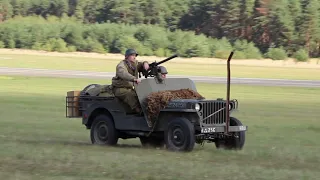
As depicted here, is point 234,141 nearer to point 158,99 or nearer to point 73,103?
point 158,99

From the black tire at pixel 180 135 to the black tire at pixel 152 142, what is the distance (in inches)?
46.4

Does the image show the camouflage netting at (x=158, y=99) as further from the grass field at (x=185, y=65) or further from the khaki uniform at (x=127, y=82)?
the grass field at (x=185, y=65)

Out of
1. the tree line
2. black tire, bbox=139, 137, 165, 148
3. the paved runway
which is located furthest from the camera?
the tree line

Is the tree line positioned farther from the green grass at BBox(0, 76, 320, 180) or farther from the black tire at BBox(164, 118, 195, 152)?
the black tire at BBox(164, 118, 195, 152)

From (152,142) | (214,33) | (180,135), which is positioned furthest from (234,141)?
(214,33)

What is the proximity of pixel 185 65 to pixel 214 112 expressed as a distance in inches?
2272

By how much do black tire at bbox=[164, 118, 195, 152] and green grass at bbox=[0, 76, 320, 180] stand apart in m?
0.20

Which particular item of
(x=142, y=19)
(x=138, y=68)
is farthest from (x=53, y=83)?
(x=142, y=19)

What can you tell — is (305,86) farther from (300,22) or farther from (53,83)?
(300,22)

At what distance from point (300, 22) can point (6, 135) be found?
7424 cm

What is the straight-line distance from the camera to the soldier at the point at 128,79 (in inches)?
572

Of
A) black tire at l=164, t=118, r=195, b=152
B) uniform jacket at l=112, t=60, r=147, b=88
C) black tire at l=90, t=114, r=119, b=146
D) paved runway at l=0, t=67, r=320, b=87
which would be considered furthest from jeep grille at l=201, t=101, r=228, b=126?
paved runway at l=0, t=67, r=320, b=87

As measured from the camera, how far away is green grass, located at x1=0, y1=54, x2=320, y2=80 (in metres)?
61.0

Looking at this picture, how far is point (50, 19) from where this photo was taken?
11900 cm
